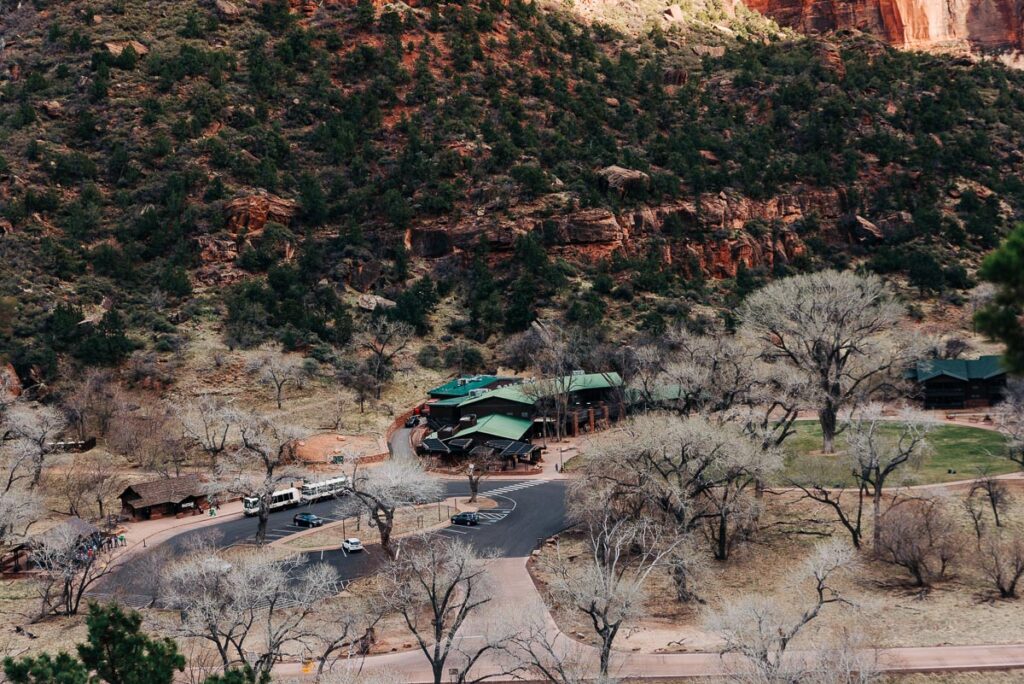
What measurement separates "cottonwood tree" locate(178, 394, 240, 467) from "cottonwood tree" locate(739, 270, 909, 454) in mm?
34020

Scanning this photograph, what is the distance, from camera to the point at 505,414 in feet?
213

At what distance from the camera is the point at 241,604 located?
27406 millimetres

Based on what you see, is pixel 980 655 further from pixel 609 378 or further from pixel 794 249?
pixel 794 249

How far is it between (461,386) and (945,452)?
35536mm

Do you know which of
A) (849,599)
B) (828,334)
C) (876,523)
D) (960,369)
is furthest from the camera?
(960,369)

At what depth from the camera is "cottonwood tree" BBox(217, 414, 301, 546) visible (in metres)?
42.3

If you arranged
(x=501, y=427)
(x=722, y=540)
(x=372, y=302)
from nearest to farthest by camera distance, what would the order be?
(x=722, y=540) < (x=501, y=427) < (x=372, y=302)

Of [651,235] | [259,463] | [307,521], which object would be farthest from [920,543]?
[651,235]

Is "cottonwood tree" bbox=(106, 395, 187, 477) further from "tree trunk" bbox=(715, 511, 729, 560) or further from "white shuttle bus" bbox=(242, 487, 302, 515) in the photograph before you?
"tree trunk" bbox=(715, 511, 729, 560)

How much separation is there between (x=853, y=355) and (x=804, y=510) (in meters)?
21.9

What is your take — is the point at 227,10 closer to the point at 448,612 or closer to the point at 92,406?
the point at 92,406

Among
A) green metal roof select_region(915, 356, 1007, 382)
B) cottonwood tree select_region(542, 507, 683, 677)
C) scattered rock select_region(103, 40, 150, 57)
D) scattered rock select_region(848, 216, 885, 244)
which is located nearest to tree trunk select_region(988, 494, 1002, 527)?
cottonwood tree select_region(542, 507, 683, 677)

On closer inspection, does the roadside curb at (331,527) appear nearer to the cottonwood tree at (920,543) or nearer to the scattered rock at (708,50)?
the cottonwood tree at (920,543)

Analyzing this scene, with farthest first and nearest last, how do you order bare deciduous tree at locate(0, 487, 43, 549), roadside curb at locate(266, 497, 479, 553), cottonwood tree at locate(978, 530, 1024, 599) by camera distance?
roadside curb at locate(266, 497, 479, 553) < bare deciduous tree at locate(0, 487, 43, 549) < cottonwood tree at locate(978, 530, 1024, 599)
